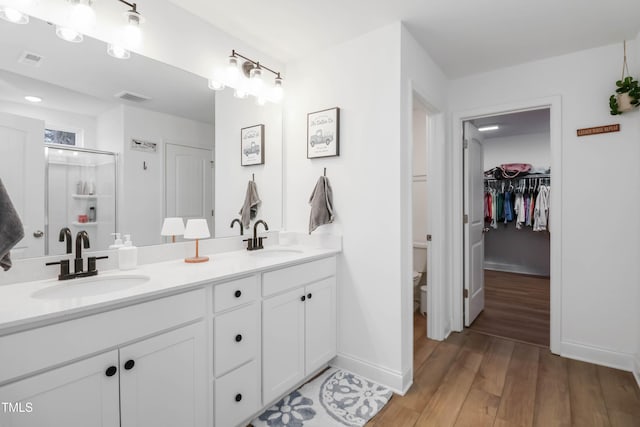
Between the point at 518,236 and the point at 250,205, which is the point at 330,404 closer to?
the point at 250,205

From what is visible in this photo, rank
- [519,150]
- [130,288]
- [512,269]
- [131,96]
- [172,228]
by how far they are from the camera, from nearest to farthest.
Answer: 1. [130,288]
2. [131,96]
3. [172,228]
4. [519,150]
5. [512,269]

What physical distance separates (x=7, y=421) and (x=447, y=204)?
305cm

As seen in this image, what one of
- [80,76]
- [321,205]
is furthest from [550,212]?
[80,76]

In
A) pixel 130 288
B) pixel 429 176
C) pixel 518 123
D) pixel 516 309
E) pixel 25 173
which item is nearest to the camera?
pixel 130 288

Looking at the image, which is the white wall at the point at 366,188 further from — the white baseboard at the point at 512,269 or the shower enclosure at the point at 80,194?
the white baseboard at the point at 512,269

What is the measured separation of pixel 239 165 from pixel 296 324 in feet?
4.06

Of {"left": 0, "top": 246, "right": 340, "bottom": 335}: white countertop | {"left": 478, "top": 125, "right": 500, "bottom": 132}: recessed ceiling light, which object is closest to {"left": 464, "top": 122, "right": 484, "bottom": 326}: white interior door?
{"left": 478, "top": 125, "right": 500, "bottom": 132}: recessed ceiling light

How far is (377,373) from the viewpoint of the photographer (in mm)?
2133

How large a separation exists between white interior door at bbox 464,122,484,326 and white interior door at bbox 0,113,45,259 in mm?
3157

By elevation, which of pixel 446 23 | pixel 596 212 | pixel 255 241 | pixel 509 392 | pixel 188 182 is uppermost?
pixel 446 23

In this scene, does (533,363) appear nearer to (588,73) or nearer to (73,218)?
(588,73)

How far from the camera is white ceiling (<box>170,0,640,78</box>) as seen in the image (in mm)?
1883

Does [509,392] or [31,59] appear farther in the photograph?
[509,392]

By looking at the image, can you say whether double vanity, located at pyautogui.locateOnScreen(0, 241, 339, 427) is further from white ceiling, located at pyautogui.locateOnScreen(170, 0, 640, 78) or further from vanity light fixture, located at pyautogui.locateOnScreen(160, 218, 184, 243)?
white ceiling, located at pyautogui.locateOnScreen(170, 0, 640, 78)
